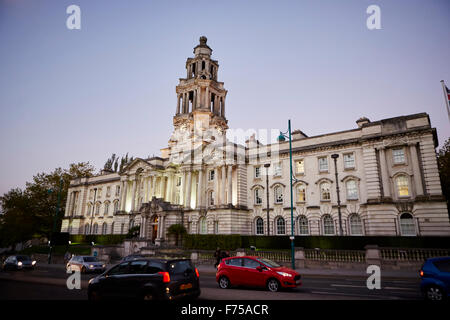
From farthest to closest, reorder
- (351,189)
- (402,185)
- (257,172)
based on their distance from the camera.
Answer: (257,172) → (351,189) → (402,185)

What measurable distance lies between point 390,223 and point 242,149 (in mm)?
20989

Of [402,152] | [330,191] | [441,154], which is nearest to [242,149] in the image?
[330,191]

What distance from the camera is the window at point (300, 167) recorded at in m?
35.7

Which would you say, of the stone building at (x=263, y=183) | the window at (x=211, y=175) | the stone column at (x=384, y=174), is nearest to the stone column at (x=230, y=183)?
the stone building at (x=263, y=183)

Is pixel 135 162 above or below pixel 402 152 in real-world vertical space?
above

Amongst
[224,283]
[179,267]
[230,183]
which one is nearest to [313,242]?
[230,183]

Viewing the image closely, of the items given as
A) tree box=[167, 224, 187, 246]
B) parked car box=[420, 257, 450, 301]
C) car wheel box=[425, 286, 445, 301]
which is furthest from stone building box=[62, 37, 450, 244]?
car wheel box=[425, 286, 445, 301]

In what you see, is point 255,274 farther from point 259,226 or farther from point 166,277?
point 259,226

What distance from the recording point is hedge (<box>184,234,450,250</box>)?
24188 mm

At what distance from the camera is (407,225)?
27.4 metres

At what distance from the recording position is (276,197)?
37031mm

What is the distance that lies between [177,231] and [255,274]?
28530mm

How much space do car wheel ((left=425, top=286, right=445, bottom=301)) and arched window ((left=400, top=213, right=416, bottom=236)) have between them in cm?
2035
